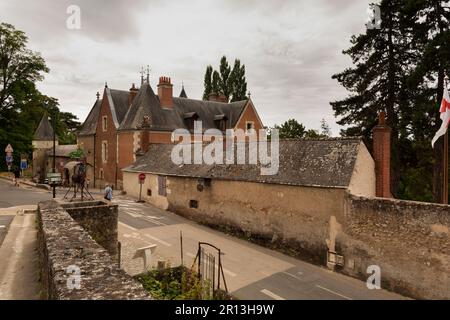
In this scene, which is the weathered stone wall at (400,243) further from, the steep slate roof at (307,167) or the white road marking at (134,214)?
the white road marking at (134,214)

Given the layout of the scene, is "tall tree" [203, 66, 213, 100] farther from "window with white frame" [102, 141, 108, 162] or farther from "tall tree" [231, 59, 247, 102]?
"window with white frame" [102, 141, 108, 162]

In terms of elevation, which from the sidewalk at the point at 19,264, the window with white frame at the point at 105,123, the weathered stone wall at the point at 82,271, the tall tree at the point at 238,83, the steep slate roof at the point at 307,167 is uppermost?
the tall tree at the point at 238,83

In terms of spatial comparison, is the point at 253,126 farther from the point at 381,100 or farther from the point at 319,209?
the point at 319,209

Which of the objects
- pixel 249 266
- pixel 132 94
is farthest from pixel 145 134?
Answer: pixel 249 266

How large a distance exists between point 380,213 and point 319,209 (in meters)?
2.57

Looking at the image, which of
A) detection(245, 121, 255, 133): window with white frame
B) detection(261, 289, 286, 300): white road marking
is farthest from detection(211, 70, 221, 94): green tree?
detection(261, 289, 286, 300): white road marking

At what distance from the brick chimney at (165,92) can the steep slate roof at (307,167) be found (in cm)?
1571

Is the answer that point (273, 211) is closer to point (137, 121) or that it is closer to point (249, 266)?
point (249, 266)

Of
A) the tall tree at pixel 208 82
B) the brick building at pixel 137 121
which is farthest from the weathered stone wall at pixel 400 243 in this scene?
the tall tree at pixel 208 82

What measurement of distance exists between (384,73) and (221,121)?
1914 centimetres

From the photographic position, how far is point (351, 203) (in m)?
13.0

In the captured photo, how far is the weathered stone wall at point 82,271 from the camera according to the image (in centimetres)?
404
